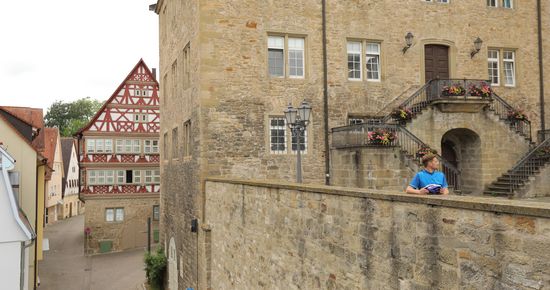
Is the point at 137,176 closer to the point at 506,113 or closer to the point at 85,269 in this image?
the point at 85,269

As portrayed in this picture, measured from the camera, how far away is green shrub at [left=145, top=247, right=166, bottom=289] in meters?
21.9

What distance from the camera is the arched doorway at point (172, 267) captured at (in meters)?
19.3

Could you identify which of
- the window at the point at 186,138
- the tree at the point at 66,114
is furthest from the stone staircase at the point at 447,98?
the tree at the point at 66,114

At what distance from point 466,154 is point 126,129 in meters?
25.5

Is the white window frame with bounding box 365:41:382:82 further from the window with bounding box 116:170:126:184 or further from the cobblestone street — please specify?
the window with bounding box 116:170:126:184

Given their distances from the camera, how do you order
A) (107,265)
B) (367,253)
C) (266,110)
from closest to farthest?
1. (367,253)
2. (266,110)
3. (107,265)

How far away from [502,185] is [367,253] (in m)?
11.2

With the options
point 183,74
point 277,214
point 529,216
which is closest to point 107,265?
point 183,74

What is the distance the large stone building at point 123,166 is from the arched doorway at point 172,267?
15175mm

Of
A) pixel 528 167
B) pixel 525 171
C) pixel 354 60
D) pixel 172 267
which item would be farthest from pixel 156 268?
pixel 528 167

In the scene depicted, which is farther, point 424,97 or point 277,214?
point 424,97

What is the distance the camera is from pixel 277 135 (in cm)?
1540

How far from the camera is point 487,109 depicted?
15.8m

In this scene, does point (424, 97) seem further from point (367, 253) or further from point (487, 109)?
point (367, 253)
